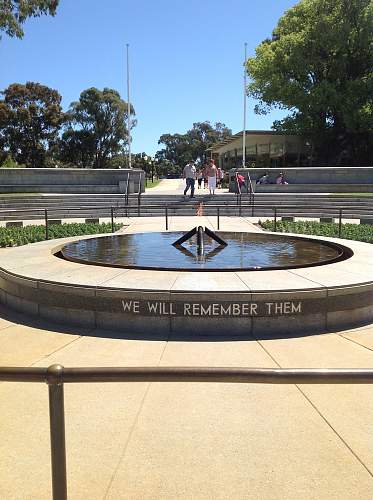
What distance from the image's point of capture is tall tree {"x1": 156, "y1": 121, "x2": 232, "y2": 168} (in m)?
134

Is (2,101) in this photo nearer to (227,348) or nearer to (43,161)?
(43,161)

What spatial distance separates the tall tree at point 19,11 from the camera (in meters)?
24.3

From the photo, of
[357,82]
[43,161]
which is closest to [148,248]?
[357,82]

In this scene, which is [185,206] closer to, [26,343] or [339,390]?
[26,343]

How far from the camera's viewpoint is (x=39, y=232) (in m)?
15.6

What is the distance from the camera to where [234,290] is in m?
6.35

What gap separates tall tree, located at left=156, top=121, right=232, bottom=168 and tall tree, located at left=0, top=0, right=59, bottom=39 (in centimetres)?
10732

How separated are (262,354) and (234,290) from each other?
41.9 inches

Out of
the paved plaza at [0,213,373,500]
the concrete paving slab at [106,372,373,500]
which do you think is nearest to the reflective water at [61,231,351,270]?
the paved plaza at [0,213,373,500]

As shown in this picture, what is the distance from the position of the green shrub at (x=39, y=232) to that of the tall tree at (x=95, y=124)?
191 ft

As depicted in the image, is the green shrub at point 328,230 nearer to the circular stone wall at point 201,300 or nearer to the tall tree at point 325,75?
the circular stone wall at point 201,300

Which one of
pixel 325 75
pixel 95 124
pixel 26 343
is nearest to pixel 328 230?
pixel 26 343

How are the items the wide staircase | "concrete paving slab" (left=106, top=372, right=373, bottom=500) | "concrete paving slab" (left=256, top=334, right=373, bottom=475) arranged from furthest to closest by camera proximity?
the wide staircase → "concrete paving slab" (left=256, top=334, right=373, bottom=475) → "concrete paving slab" (left=106, top=372, right=373, bottom=500)

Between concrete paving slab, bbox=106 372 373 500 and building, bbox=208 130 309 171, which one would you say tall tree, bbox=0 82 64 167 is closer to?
building, bbox=208 130 309 171
